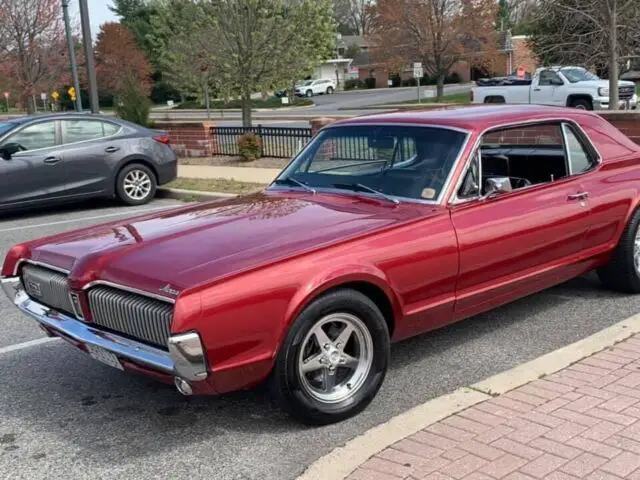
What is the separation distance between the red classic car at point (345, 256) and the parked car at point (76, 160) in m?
6.57

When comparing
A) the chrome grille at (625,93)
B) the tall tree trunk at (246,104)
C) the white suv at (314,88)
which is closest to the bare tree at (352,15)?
the white suv at (314,88)

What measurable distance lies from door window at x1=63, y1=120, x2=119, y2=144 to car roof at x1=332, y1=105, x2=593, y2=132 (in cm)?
688

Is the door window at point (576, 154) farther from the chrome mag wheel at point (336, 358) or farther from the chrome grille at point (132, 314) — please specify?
the chrome grille at point (132, 314)

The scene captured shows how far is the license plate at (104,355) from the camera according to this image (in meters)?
3.59

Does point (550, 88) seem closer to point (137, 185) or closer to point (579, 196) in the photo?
point (137, 185)

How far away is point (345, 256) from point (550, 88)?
23.2 meters

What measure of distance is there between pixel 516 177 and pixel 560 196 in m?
0.58

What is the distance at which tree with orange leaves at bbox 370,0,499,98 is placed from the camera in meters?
44.1

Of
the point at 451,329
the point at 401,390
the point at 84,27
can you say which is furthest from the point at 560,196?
the point at 84,27

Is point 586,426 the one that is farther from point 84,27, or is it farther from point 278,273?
point 84,27

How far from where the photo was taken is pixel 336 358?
3746 mm

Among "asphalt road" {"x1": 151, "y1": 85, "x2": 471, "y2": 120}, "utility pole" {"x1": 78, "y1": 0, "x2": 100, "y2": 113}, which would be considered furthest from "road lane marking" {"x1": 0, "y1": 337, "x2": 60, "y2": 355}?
"asphalt road" {"x1": 151, "y1": 85, "x2": 471, "y2": 120}

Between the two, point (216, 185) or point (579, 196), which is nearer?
point (579, 196)

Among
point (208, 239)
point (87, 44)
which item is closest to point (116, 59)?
point (87, 44)
